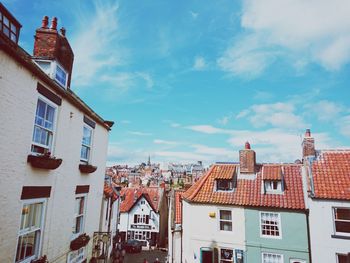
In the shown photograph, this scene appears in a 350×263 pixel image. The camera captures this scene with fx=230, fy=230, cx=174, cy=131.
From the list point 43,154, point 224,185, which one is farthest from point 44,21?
point 224,185

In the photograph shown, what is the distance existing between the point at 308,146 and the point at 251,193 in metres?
5.94

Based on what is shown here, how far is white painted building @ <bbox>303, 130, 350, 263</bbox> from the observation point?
49.2 ft

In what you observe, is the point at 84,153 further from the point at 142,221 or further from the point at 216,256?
the point at 142,221

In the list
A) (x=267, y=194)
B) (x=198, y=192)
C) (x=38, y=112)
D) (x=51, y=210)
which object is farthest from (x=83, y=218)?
(x=267, y=194)

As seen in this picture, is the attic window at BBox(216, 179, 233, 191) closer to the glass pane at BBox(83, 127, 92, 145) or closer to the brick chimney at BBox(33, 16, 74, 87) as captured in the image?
the glass pane at BBox(83, 127, 92, 145)

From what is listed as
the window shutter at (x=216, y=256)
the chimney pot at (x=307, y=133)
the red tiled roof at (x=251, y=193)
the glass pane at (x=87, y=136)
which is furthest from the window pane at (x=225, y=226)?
A: the glass pane at (x=87, y=136)

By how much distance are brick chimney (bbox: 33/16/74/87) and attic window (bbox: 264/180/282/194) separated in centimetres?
1667

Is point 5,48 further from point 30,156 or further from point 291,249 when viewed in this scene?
point 291,249

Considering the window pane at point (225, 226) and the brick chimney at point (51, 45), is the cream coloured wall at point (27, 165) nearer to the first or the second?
the brick chimney at point (51, 45)

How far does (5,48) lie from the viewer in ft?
18.1

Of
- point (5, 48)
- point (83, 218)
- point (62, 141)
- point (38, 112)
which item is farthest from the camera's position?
point (83, 218)

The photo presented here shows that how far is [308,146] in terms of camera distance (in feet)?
60.7

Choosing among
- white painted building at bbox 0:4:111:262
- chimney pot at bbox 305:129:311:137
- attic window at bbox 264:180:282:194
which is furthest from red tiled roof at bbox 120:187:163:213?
white painted building at bbox 0:4:111:262

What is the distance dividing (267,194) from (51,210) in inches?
625
